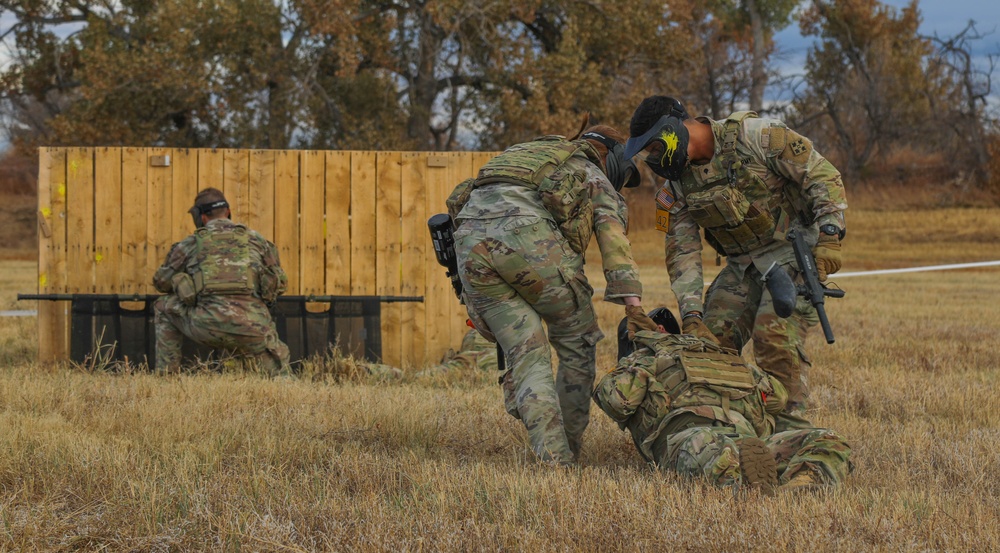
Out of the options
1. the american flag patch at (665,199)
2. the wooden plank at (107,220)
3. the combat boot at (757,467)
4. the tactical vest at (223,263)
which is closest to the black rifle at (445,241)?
the american flag patch at (665,199)

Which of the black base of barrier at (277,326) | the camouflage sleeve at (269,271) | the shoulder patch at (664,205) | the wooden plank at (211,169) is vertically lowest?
the black base of barrier at (277,326)

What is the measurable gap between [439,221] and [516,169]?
1.72 feet

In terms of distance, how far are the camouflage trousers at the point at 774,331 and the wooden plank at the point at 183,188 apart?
16.4ft

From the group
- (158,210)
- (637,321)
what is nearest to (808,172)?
(637,321)

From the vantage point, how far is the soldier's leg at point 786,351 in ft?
17.5

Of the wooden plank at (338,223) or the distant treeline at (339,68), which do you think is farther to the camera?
the distant treeline at (339,68)

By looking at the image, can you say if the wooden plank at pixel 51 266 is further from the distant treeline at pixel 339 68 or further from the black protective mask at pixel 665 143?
the distant treeline at pixel 339 68

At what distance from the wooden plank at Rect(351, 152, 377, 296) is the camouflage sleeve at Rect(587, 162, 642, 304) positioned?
4214mm

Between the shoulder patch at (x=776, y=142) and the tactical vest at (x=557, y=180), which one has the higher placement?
the shoulder patch at (x=776, y=142)

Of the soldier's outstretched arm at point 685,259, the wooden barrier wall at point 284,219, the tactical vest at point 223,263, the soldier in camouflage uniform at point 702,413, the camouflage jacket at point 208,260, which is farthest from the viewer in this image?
the wooden barrier wall at point 284,219

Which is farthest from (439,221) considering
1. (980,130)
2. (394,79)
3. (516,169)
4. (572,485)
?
(980,130)

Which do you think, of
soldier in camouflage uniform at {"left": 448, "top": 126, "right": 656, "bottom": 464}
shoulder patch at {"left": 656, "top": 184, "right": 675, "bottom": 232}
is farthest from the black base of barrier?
soldier in camouflage uniform at {"left": 448, "top": 126, "right": 656, "bottom": 464}

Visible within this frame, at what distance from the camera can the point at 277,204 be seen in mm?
8961

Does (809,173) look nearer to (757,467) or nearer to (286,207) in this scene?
(757,467)
